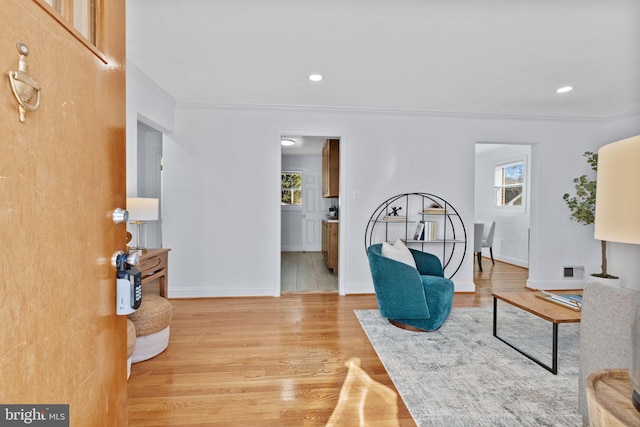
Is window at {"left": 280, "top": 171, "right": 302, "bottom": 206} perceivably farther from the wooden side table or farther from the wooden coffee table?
the wooden side table

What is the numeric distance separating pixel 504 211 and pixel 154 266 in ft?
21.5

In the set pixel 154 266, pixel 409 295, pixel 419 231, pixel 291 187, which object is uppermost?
pixel 291 187

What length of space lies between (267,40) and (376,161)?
2179 millimetres

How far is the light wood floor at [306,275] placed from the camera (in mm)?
4395

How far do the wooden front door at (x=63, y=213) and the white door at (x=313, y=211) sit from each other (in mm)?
6917

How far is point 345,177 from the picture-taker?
4.05 meters

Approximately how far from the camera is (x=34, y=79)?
1.89 ft

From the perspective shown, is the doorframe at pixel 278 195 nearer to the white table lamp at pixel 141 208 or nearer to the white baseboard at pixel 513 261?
the white table lamp at pixel 141 208

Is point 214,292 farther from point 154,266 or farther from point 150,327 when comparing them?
point 150,327

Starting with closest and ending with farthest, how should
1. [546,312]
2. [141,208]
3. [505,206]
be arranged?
[546,312] < [141,208] < [505,206]

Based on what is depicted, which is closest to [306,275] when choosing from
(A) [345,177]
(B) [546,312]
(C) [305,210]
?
(A) [345,177]

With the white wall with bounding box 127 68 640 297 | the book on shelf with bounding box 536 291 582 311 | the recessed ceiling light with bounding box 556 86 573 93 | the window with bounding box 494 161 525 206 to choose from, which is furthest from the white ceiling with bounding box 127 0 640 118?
the window with bounding box 494 161 525 206

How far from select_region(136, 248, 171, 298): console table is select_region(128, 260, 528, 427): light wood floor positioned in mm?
508

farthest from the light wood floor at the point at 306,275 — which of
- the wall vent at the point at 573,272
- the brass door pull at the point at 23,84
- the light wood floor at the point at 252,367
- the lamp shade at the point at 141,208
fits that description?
the brass door pull at the point at 23,84
